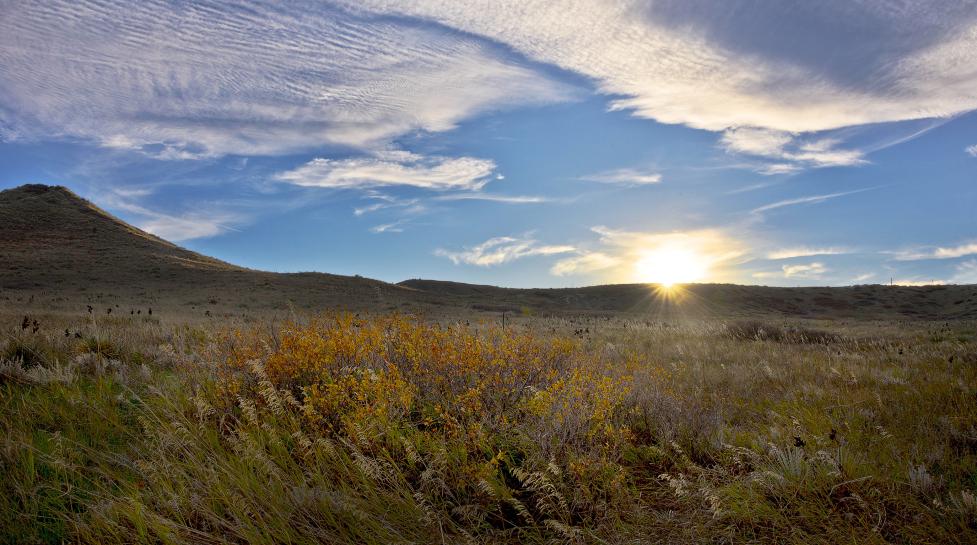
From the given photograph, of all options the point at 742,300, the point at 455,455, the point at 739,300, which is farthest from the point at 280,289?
the point at 742,300

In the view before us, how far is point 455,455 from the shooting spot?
359 cm

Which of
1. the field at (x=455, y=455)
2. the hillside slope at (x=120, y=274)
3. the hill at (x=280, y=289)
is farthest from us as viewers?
the hill at (x=280, y=289)

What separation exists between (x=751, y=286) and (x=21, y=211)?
104 m

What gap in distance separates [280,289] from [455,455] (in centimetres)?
4842

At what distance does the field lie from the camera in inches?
123

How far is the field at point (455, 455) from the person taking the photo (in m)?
3.12

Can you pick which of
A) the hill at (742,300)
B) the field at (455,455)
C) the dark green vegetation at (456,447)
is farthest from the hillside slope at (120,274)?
the field at (455,455)

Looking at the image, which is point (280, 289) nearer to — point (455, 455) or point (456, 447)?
Result: point (456, 447)

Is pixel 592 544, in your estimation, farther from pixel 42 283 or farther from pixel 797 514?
pixel 42 283

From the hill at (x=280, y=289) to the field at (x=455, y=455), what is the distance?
32.5 m

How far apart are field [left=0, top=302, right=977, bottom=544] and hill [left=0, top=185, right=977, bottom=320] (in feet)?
107

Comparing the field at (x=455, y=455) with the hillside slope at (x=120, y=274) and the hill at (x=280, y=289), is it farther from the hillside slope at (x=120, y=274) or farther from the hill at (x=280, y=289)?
the hillside slope at (x=120, y=274)

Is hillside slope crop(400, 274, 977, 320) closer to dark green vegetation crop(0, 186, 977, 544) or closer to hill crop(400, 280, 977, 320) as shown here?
hill crop(400, 280, 977, 320)

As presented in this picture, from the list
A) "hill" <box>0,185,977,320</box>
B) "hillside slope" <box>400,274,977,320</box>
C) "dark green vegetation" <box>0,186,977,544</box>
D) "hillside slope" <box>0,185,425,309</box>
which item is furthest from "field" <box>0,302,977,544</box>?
"hillside slope" <box>400,274,977,320</box>
